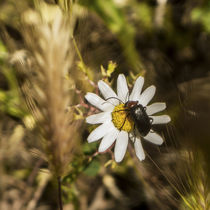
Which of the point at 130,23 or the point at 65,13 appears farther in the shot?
the point at 130,23

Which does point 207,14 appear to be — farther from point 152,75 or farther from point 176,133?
point 176,133

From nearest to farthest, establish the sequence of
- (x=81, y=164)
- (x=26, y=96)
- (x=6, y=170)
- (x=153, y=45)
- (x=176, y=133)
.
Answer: (x=26, y=96) → (x=176, y=133) → (x=81, y=164) → (x=6, y=170) → (x=153, y=45)

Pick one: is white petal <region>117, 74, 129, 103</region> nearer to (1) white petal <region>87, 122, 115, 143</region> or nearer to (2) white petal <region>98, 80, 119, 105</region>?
(2) white petal <region>98, 80, 119, 105</region>

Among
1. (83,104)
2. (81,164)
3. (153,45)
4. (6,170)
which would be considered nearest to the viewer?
(83,104)

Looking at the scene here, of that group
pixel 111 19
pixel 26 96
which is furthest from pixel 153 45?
pixel 26 96

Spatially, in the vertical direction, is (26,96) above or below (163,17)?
Result: below

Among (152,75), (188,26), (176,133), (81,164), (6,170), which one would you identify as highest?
(188,26)

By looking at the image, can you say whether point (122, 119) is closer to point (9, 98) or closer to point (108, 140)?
point (108, 140)

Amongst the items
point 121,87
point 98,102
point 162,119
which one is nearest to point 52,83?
point 98,102
